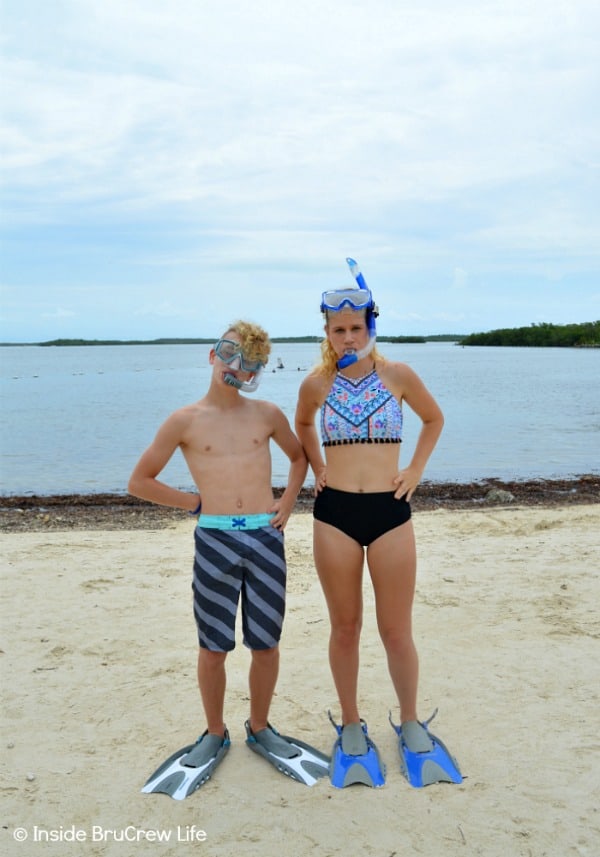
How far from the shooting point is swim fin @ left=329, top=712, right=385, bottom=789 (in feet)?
12.7

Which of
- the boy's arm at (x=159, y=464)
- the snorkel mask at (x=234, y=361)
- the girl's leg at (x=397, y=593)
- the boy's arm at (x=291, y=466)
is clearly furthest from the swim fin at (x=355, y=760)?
the snorkel mask at (x=234, y=361)

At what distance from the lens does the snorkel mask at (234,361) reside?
3920 mm

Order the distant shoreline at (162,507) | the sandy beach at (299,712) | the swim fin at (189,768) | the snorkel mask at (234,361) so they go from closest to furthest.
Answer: the sandy beach at (299,712) < the swim fin at (189,768) < the snorkel mask at (234,361) < the distant shoreline at (162,507)

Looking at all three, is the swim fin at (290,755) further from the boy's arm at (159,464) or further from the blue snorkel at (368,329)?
the blue snorkel at (368,329)

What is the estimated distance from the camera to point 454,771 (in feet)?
12.8

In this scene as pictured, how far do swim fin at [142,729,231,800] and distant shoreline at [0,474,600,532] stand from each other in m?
6.92

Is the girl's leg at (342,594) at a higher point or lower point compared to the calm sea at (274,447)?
higher

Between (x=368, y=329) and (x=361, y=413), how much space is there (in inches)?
18.8

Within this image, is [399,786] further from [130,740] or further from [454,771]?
[130,740]

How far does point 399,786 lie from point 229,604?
122 centimetres

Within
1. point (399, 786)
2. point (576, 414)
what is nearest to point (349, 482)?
point (399, 786)

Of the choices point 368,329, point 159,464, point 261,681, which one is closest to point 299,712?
point 261,681

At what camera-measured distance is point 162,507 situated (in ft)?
A: 42.2

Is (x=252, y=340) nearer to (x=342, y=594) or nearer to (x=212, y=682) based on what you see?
(x=342, y=594)
